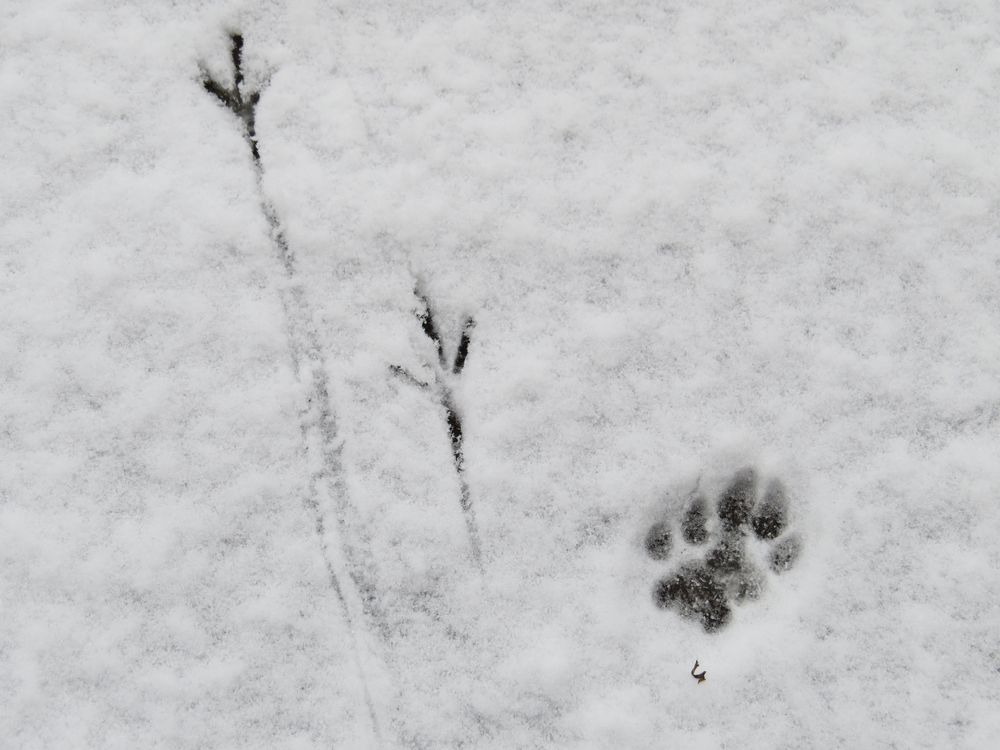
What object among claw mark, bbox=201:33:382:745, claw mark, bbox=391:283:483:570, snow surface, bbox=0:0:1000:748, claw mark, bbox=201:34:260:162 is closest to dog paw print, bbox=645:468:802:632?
snow surface, bbox=0:0:1000:748

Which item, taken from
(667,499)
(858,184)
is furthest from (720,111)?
(667,499)

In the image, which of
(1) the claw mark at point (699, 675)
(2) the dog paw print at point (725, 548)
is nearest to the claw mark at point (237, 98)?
(2) the dog paw print at point (725, 548)

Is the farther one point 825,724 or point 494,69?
point 494,69

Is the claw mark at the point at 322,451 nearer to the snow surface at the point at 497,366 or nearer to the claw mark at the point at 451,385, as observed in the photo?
the snow surface at the point at 497,366

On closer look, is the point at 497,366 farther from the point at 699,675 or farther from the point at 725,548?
the point at 699,675

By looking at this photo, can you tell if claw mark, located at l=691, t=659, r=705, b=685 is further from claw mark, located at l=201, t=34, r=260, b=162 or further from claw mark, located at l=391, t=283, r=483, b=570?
claw mark, located at l=201, t=34, r=260, b=162

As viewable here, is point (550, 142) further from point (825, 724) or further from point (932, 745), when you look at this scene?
point (932, 745)

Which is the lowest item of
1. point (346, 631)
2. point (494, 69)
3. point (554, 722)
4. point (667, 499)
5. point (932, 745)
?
point (932, 745)
